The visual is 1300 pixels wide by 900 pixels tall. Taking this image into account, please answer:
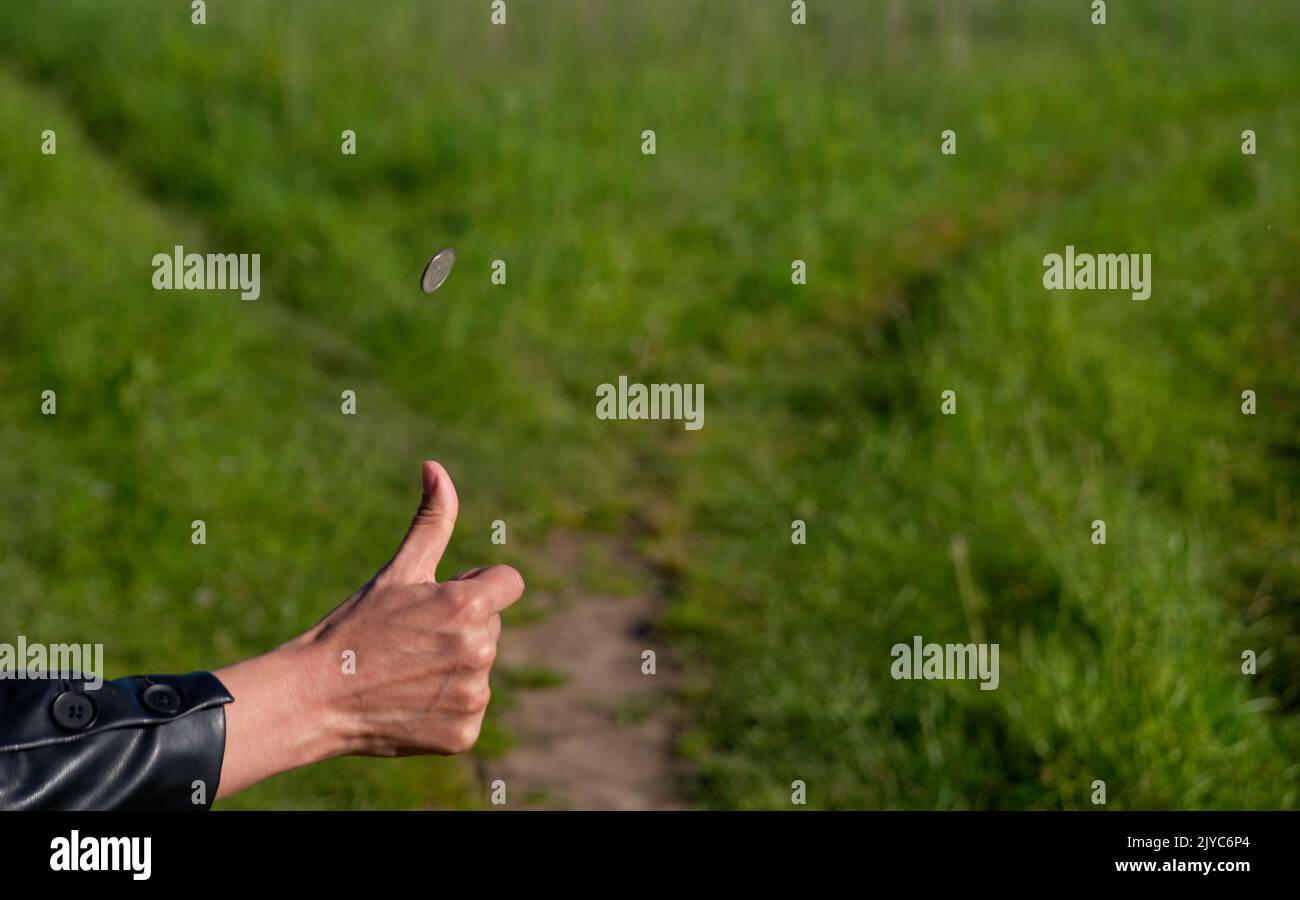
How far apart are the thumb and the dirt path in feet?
7.52

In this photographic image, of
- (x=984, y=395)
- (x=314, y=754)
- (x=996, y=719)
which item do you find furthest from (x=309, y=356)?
(x=314, y=754)

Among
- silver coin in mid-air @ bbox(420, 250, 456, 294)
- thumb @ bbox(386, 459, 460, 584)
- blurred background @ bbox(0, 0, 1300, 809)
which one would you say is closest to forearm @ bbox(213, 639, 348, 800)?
thumb @ bbox(386, 459, 460, 584)

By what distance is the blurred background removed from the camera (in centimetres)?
391

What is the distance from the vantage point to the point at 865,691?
13.3 ft

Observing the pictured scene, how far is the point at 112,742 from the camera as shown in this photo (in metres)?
1.44

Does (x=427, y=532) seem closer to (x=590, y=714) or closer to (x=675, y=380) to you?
(x=590, y=714)

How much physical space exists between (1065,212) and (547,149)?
9.73 ft

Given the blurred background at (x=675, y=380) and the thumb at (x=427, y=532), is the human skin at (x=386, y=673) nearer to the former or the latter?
the thumb at (x=427, y=532)

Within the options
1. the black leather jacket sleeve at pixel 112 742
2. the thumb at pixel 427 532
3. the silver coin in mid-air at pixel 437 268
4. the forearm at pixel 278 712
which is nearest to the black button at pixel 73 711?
the black leather jacket sleeve at pixel 112 742

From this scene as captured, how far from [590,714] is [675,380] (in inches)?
103

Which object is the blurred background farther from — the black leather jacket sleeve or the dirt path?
the black leather jacket sleeve
